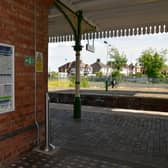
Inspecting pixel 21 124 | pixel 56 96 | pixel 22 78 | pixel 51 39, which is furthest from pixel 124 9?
pixel 56 96

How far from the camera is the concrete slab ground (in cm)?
360

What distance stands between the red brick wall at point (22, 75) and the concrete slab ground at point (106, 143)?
347 millimetres

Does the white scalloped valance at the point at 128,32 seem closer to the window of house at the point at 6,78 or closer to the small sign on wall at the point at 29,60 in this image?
the small sign on wall at the point at 29,60

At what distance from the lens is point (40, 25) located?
4.21 metres

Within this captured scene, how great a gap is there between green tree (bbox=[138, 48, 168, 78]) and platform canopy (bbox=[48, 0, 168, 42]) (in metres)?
31.3

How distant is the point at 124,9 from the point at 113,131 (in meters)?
3.48

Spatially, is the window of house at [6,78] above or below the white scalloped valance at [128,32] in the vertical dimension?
below

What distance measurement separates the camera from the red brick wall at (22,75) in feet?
11.1

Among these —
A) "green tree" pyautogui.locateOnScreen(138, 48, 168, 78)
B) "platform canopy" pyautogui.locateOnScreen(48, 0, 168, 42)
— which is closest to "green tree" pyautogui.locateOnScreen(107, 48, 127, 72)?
"green tree" pyautogui.locateOnScreen(138, 48, 168, 78)

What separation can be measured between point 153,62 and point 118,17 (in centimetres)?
3404

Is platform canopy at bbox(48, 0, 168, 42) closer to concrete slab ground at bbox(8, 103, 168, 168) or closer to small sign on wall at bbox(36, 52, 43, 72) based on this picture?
small sign on wall at bbox(36, 52, 43, 72)

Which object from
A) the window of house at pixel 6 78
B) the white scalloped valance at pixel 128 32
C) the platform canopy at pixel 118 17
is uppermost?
the platform canopy at pixel 118 17

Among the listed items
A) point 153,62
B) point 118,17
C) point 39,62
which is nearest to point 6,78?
point 39,62

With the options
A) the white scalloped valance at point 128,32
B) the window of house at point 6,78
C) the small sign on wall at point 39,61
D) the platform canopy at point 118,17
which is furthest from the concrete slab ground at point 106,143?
the platform canopy at point 118,17
